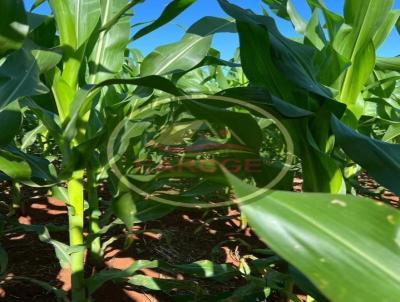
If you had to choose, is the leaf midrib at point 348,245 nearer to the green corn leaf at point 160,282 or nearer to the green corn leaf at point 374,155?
the green corn leaf at point 374,155

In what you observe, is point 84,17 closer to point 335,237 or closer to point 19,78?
point 19,78

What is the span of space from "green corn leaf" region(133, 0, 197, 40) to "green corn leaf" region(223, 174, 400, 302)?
0.82 metres

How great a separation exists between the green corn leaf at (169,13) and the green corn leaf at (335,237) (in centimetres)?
82

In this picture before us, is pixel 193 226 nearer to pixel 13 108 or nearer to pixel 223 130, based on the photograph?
pixel 223 130

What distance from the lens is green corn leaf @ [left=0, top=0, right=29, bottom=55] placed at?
2.11 ft

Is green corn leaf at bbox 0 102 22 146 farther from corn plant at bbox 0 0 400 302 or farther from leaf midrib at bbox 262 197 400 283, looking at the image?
leaf midrib at bbox 262 197 400 283

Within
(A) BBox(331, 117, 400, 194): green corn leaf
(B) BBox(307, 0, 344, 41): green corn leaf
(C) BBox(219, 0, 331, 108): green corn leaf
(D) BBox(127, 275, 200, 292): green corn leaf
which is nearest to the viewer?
(A) BBox(331, 117, 400, 194): green corn leaf

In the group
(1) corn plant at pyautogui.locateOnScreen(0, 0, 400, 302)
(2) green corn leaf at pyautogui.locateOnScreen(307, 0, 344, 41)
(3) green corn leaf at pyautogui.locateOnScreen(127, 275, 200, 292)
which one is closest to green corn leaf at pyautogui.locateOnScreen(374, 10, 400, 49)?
(1) corn plant at pyautogui.locateOnScreen(0, 0, 400, 302)


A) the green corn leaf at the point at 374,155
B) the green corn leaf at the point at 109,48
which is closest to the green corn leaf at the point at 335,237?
the green corn leaf at the point at 374,155

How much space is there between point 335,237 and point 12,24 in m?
0.58

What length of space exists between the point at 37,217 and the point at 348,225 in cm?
196

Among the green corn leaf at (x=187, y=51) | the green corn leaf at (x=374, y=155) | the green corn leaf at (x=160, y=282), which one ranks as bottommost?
the green corn leaf at (x=160, y=282)

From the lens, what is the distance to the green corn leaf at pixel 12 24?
0.64 m

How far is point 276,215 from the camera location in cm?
37
